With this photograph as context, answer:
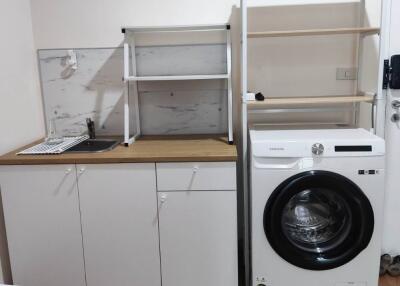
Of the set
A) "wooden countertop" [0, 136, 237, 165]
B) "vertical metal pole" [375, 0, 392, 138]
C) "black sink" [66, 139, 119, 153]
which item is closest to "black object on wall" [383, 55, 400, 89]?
"vertical metal pole" [375, 0, 392, 138]

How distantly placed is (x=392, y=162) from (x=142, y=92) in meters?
1.74

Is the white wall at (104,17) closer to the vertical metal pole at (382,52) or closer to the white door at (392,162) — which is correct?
the vertical metal pole at (382,52)

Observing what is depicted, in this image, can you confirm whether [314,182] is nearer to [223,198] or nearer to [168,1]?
[223,198]

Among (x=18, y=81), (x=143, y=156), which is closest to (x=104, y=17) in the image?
(x=18, y=81)

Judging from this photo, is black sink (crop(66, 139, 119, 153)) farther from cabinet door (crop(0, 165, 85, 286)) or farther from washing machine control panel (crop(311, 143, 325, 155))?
washing machine control panel (crop(311, 143, 325, 155))

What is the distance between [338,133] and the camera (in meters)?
2.04

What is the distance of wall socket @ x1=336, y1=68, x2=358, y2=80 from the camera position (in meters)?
2.40

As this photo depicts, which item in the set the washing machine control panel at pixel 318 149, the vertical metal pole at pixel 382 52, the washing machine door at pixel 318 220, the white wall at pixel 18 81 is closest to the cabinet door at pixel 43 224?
the white wall at pixel 18 81

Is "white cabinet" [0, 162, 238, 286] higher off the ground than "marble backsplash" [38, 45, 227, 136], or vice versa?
"marble backsplash" [38, 45, 227, 136]

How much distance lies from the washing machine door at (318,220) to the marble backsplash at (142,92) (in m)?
0.79

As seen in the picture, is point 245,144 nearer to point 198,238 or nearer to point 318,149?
point 318,149

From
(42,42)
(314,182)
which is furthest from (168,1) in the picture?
(314,182)

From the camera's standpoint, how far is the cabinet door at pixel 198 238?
6.64 feet

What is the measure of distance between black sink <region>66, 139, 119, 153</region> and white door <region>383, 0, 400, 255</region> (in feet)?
5.82
